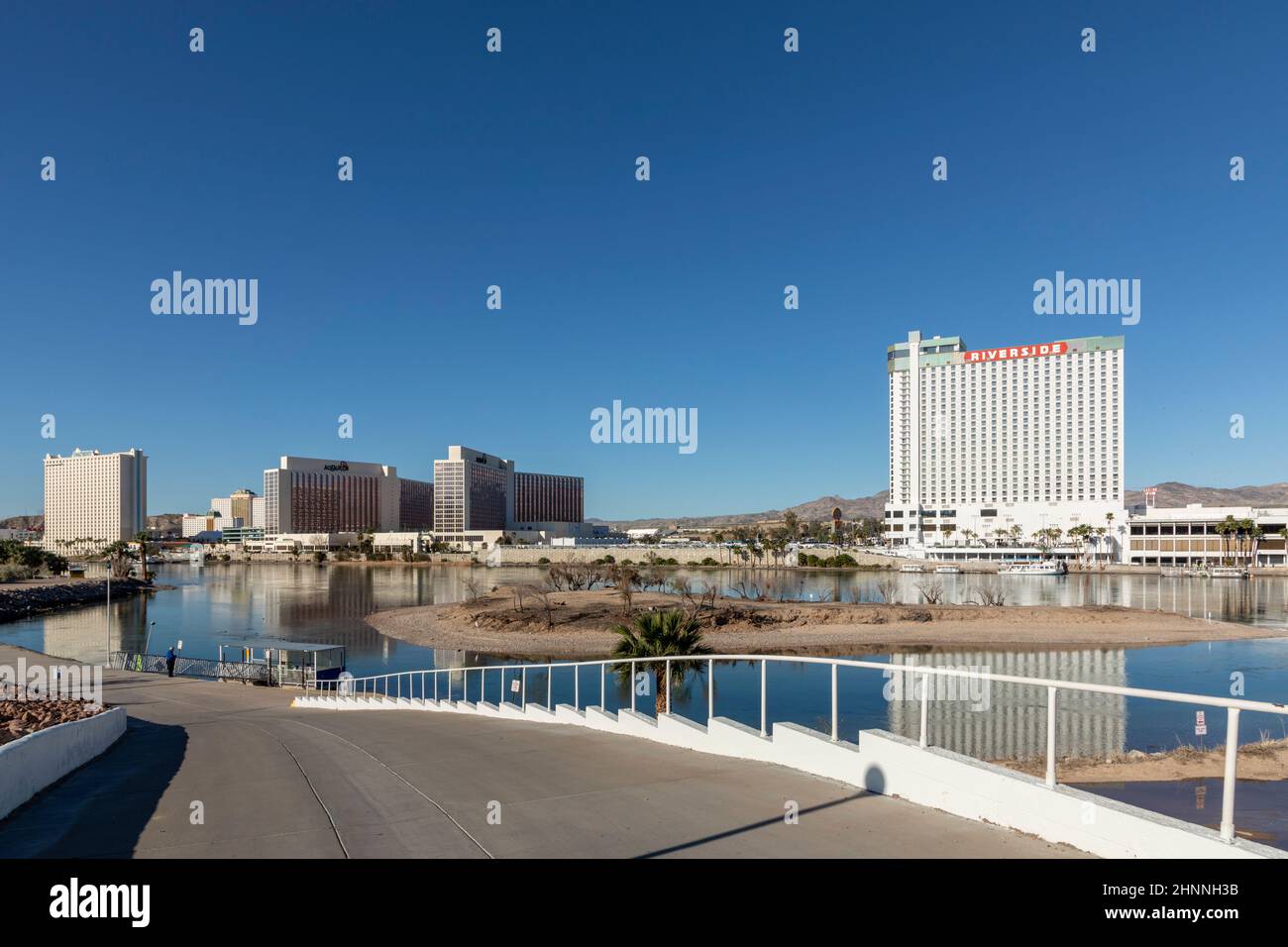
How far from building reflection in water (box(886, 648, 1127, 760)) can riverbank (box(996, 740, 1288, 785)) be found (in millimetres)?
857

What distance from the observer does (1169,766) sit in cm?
1625

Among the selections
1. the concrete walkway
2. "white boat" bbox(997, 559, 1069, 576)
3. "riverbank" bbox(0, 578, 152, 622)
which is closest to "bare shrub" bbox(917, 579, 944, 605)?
"white boat" bbox(997, 559, 1069, 576)

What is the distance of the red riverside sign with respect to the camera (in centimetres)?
16400

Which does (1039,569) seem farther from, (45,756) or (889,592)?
(45,756)

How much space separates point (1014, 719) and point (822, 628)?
994 inches

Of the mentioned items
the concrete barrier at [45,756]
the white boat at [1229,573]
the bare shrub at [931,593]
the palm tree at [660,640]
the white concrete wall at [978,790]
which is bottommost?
the white boat at [1229,573]

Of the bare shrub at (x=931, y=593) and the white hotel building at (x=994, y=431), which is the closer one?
the bare shrub at (x=931, y=593)

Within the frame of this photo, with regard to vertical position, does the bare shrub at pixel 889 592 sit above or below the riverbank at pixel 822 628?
below

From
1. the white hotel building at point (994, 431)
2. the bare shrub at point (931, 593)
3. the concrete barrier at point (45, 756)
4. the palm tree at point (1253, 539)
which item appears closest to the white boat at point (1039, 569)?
the palm tree at point (1253, 539)

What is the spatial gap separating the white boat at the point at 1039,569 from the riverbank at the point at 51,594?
353 feet

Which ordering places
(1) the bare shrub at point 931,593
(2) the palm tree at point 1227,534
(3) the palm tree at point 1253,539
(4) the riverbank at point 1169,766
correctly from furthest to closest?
(3) the palm tree at point 1253,539 < (2) the palm tree at point 1227,534 < (1) the bare shrub at point 931,593 < (4) the riverbank at point 1169,766

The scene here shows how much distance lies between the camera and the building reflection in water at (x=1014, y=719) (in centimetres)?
2027

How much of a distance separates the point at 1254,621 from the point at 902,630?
24227 mm

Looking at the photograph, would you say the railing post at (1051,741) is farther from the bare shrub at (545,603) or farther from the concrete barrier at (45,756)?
the bare shrub at (545,603)
